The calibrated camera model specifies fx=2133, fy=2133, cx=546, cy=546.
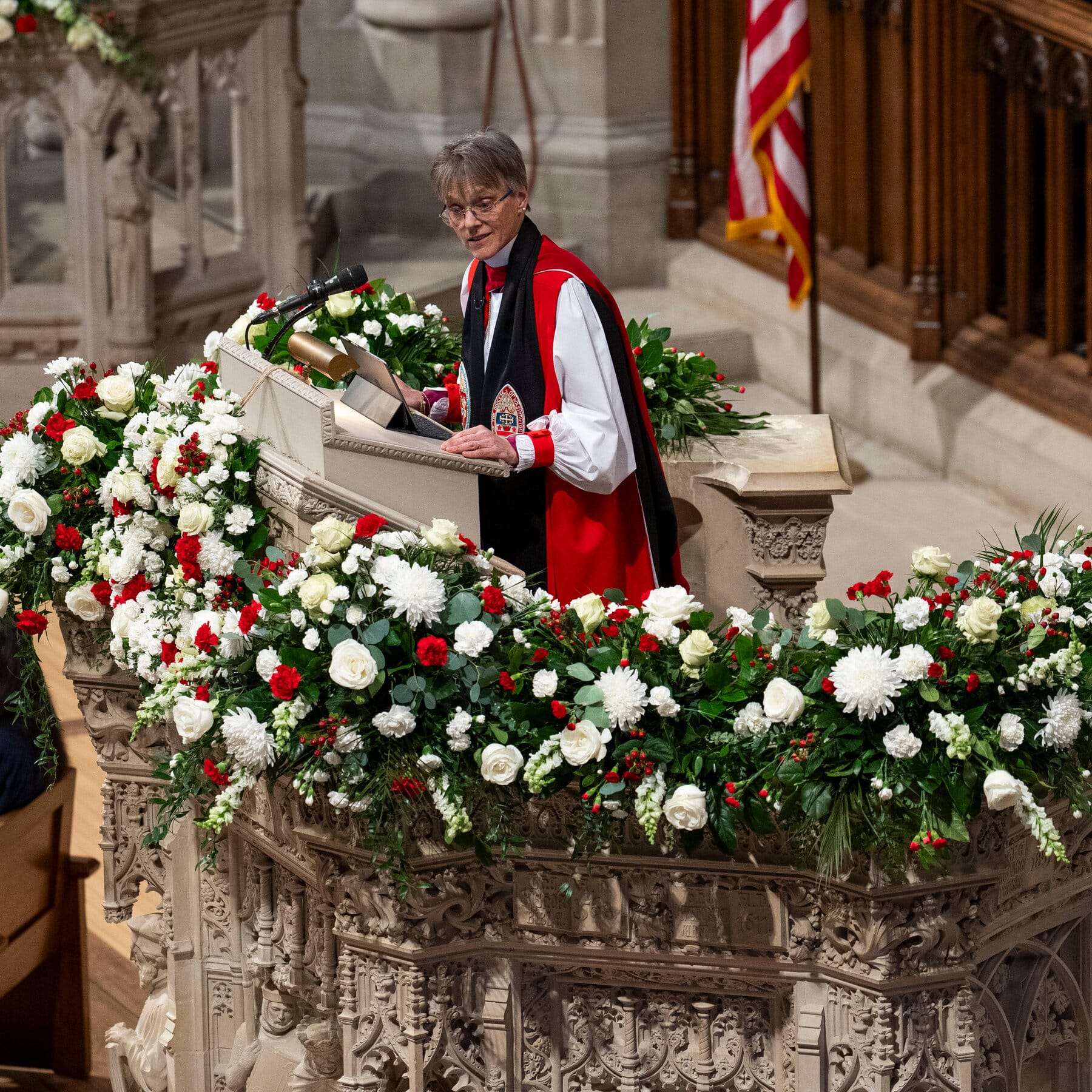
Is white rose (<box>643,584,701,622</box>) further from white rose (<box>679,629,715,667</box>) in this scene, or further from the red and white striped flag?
the red and white striped flag

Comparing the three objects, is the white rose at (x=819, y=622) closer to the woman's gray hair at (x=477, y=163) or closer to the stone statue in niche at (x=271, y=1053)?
the woman's gray hair at (x=477, y=163)

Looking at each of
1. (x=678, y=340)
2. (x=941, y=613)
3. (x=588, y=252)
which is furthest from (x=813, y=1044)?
(x=588, y=252)

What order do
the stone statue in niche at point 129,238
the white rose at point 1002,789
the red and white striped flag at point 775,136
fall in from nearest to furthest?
Result: the white rose at point 1002,789
the red and white striped flag at point 775,136
the stone statue in niche at point 129,238

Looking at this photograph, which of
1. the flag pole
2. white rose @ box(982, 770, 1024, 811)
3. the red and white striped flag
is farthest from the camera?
the flag pole

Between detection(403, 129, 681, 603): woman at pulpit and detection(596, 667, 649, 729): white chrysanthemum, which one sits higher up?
detection(403, 129, 681, 603): woman at pulpit

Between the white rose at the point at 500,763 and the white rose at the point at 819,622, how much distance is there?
1.66 ft

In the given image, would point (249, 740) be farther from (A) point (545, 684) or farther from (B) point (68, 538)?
(B) point (68, 538)

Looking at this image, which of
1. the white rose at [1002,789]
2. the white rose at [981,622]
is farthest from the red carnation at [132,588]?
the white rose at [1002,789]

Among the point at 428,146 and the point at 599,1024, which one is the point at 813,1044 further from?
the point at 428,146

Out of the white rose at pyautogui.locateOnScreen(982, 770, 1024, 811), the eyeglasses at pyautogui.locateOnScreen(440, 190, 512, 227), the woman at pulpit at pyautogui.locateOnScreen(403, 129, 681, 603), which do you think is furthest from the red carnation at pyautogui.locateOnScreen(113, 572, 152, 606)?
the white rose at pyautogui.locateOnScreen(982, 770, 1024, 811)

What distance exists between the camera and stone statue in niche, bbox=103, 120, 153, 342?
25.9ft

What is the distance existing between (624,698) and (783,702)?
0.24 metres

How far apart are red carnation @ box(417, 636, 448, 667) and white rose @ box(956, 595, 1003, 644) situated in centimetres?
79

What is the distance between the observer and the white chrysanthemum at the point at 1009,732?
3.11 metres
